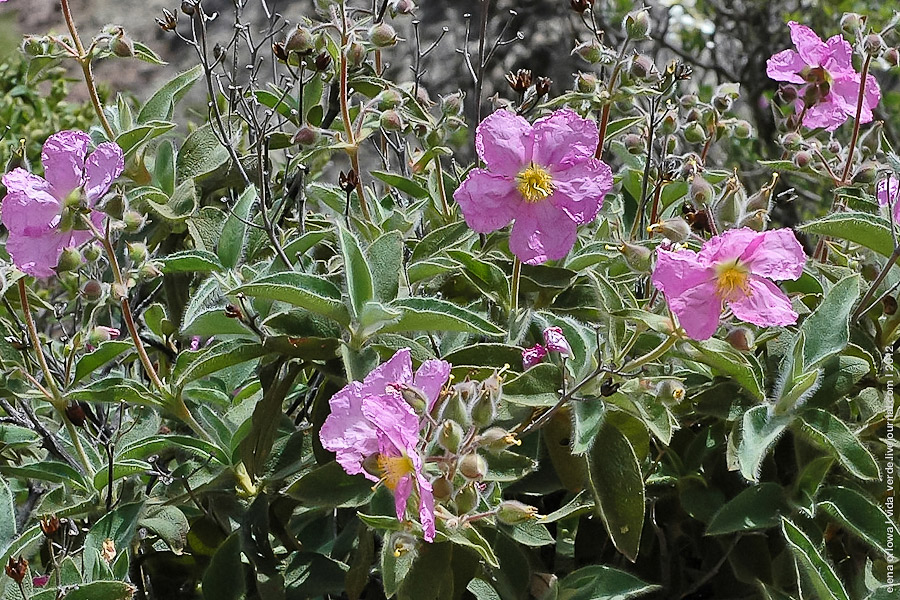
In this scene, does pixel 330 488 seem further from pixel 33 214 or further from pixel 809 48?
pixel 809 48

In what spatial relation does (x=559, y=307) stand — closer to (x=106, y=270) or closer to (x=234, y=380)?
(x=234, y=380)

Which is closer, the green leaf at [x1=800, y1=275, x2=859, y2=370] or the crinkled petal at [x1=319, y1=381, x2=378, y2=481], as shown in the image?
the crinkled petal at [x1=319, y1=381, x2=378, y2=481]

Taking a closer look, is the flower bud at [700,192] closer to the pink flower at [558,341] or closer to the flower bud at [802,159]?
the pink flower at [558,341]

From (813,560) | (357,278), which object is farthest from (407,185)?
(813,560)

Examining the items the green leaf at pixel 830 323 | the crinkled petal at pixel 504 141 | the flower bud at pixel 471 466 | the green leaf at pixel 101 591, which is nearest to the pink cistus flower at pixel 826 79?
the green leaf at pixel 830 323

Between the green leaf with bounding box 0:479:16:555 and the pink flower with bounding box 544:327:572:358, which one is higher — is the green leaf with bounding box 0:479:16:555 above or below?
below

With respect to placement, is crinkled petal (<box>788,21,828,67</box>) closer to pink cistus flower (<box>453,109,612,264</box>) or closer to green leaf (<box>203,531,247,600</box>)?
pink cistus flower (<box>453,109,612,264</box>)

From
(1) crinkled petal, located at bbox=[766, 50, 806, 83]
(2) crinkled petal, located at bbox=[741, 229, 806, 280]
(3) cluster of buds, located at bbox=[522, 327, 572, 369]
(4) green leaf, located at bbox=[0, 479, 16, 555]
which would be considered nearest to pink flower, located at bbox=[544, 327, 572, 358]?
(3) cluster of buds, located at bbox=[522, 327, 572, 369]

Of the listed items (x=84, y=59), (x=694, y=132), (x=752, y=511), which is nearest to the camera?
(x=752, y=511)
